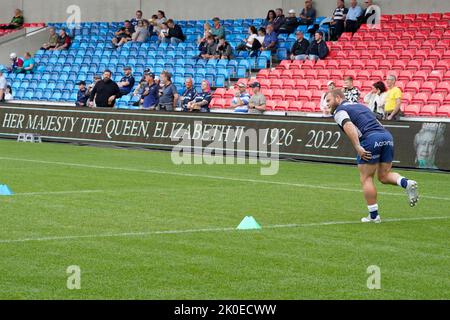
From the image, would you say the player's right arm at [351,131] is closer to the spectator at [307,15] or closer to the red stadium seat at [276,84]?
the red stadium seat at [276,84]

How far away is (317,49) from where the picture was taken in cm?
2997

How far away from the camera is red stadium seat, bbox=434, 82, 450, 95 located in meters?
25.0

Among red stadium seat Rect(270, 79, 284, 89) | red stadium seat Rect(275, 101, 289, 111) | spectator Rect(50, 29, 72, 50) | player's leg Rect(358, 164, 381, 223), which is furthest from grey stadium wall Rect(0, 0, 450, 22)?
player's leg Rect(358, 164, 381, 223)

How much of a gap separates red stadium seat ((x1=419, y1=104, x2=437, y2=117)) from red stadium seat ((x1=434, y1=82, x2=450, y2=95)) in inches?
37.0

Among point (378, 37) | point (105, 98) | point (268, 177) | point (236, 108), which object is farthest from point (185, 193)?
point (378, 37)

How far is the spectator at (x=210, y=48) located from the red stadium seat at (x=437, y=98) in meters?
9.90

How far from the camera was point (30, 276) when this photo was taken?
882cm

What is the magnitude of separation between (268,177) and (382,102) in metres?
4.50

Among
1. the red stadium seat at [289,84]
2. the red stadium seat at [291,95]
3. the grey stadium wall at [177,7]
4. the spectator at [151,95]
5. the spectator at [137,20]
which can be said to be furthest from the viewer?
the spectator at [137,20]

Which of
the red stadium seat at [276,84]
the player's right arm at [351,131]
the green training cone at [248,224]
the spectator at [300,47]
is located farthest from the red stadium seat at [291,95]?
the green training cone at [248,224]

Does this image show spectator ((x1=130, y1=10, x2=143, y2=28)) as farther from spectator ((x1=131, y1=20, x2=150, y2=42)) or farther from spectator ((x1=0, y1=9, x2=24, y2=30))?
spectator ((x1=0, y1=9, x2=24, y2=30))

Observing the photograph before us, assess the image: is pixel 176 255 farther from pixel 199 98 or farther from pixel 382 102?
pixel 199 98

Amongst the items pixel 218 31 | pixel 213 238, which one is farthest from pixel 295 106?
pixel 213 238

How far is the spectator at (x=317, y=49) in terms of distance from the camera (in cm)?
2980
